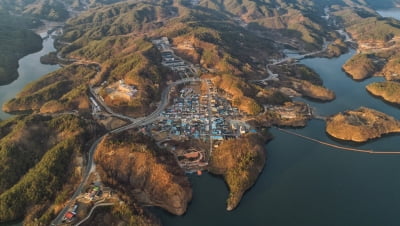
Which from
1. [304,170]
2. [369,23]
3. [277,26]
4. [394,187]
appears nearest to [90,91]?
[304,170]

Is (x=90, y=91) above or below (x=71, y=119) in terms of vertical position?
below

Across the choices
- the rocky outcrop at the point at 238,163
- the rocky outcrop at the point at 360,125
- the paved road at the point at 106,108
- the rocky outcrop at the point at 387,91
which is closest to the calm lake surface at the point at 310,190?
the rocky outcrop at the point at 238,163

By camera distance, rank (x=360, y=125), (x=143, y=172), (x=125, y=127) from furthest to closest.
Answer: (x=360, y=125) → (x=125, y=127) → (x=143, y=172)

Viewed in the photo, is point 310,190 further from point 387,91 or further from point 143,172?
point 387,91

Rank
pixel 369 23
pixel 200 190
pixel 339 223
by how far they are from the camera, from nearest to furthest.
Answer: pixel 339 223 → pixel 200 190 → pixel 369 23

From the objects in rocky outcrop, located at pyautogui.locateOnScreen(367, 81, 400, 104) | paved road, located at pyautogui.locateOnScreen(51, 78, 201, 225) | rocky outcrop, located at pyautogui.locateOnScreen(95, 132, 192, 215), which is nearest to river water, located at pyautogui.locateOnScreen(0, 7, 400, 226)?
rocky outcrop, located at pyautogui.locateOnScreen(95, 132, 192, 215)

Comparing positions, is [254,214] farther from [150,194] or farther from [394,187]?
[394,187]

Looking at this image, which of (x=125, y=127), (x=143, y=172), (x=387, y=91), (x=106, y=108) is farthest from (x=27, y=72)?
(x=387, y=91)
